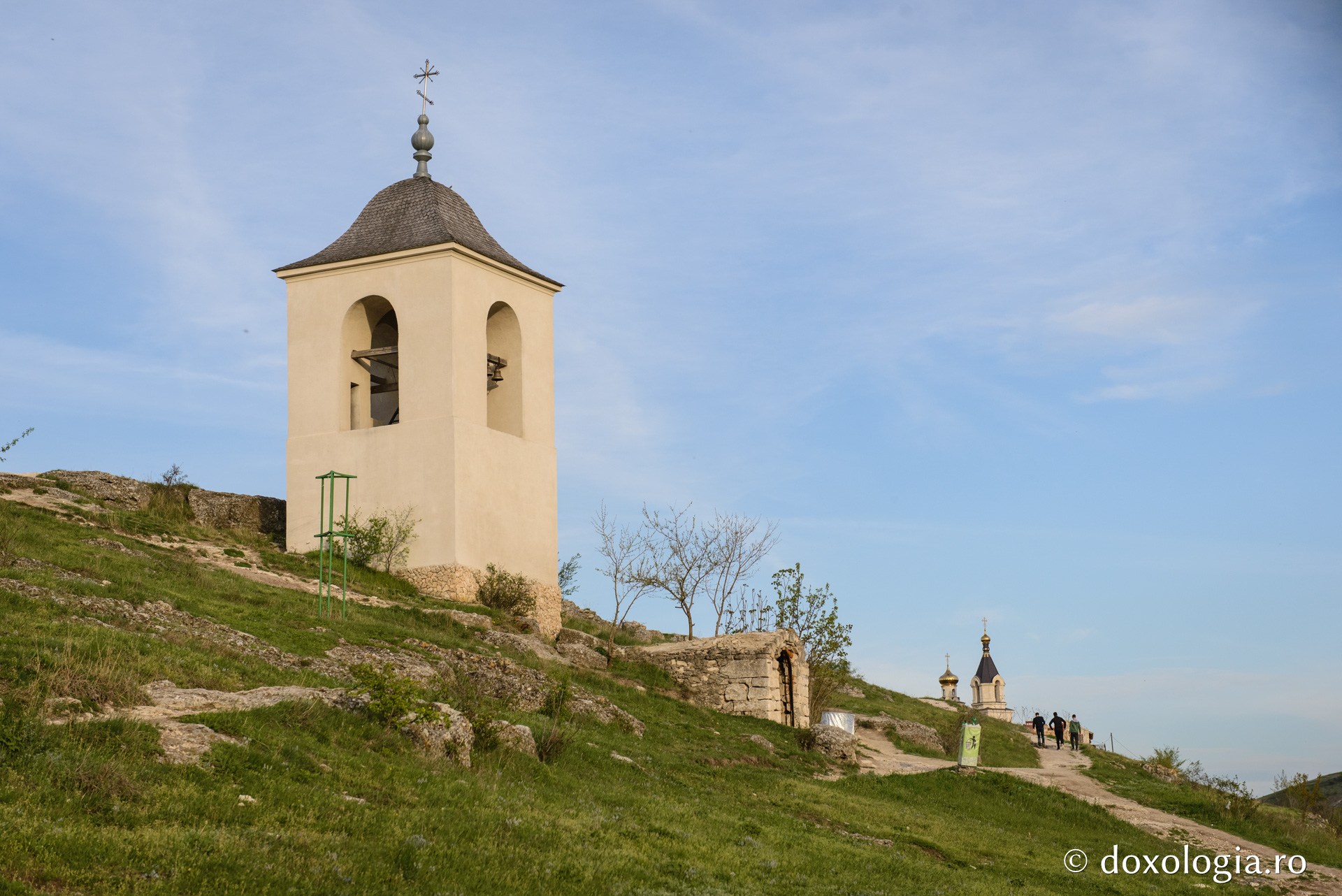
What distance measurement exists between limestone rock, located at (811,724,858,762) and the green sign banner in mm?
2161

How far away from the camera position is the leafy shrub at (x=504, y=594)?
2889 cm

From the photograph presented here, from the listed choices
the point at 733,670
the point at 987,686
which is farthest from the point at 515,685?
the point at 987,686

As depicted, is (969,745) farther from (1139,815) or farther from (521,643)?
(521,643)

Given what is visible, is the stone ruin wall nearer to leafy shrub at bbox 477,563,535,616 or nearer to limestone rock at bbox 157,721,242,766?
leafy shrub at bbox 477,563,535,616

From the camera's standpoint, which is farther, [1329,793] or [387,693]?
[1329,793]

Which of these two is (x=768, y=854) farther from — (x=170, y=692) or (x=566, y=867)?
(x=170, y=692)

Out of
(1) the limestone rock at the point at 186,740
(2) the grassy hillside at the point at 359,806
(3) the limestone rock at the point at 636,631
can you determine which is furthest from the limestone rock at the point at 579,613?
(1) the limestone rock at the point at 186,740

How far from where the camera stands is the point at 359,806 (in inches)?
388

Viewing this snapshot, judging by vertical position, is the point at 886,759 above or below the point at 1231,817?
above

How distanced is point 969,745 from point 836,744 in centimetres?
266

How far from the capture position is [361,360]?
31828 mm

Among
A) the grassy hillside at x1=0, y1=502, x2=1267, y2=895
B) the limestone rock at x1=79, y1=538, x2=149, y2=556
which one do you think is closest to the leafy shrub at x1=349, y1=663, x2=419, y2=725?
the grassy hillside at x1=0, y1=502, x2=1267, y2=895

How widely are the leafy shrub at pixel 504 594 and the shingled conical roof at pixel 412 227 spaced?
8.29 meters

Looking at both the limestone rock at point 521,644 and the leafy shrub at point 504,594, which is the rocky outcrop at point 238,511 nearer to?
the leafy shrub at point 504,594
